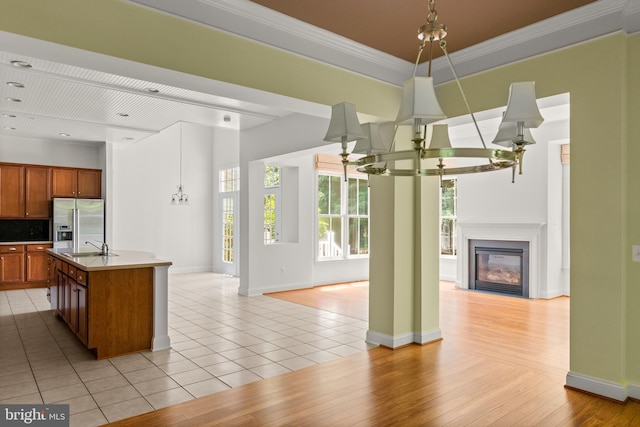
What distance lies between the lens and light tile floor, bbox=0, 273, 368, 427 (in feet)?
10.8

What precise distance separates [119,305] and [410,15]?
3.72 meters

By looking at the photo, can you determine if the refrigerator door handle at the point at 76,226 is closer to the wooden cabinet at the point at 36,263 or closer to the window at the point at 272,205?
the wooden cabinet at the point at 36,263

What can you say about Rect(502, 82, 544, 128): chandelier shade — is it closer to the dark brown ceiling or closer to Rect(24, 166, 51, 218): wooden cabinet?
the dark brown ceiling

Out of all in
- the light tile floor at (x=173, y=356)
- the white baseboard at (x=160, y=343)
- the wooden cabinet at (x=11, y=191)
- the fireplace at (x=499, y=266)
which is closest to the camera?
the light tile floor at (x=173, y=356)

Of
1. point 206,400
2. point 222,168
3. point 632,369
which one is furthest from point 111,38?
point 222,168

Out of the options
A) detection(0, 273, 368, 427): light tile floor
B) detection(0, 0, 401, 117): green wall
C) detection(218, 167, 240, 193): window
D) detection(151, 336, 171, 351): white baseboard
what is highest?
detection(0, 0, 401, 117): green wall

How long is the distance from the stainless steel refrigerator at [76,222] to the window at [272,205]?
327 centimetres

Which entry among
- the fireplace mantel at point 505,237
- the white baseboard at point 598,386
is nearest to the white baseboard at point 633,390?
the white baseboard at point 598,386

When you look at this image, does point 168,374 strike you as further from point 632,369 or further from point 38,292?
point 38,292

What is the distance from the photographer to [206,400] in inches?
127

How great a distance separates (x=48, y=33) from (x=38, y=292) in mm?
6839

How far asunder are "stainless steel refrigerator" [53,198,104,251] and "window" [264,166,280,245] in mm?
3269

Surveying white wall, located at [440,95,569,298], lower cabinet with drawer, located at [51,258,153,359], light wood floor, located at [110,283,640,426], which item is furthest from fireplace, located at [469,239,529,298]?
lower cabinet with drawer, located at [51,258,153,359]

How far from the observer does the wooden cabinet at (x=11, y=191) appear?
8.13 metres
